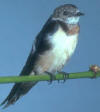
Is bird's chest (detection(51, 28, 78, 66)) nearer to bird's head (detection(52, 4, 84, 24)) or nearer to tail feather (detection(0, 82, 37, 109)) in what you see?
bird's head (detection(52, 4, 84, 24))

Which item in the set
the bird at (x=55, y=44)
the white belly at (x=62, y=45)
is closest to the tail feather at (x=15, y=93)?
the bird at (x=55, y=44)

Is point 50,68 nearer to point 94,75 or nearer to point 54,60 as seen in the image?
point 54,60

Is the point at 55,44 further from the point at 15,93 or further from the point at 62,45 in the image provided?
the point at 15,93

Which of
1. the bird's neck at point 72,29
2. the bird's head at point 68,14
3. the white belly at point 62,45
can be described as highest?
the bird's head at point 68,14

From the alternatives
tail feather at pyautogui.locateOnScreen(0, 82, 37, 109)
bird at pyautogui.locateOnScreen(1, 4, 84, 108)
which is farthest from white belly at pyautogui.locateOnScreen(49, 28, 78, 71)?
tail feather at pyautogui.locateOnScreen(0, 82, 37, 109)

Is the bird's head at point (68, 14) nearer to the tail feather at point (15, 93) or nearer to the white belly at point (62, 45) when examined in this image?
the white belly at point (62, 45)

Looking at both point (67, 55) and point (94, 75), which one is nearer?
point (94, 75)

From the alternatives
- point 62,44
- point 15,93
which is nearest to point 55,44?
point 62,44

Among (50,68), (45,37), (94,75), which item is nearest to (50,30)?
(45,37)

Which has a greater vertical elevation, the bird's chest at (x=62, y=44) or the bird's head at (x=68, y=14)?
the bird's head at (x=68, y=14)
